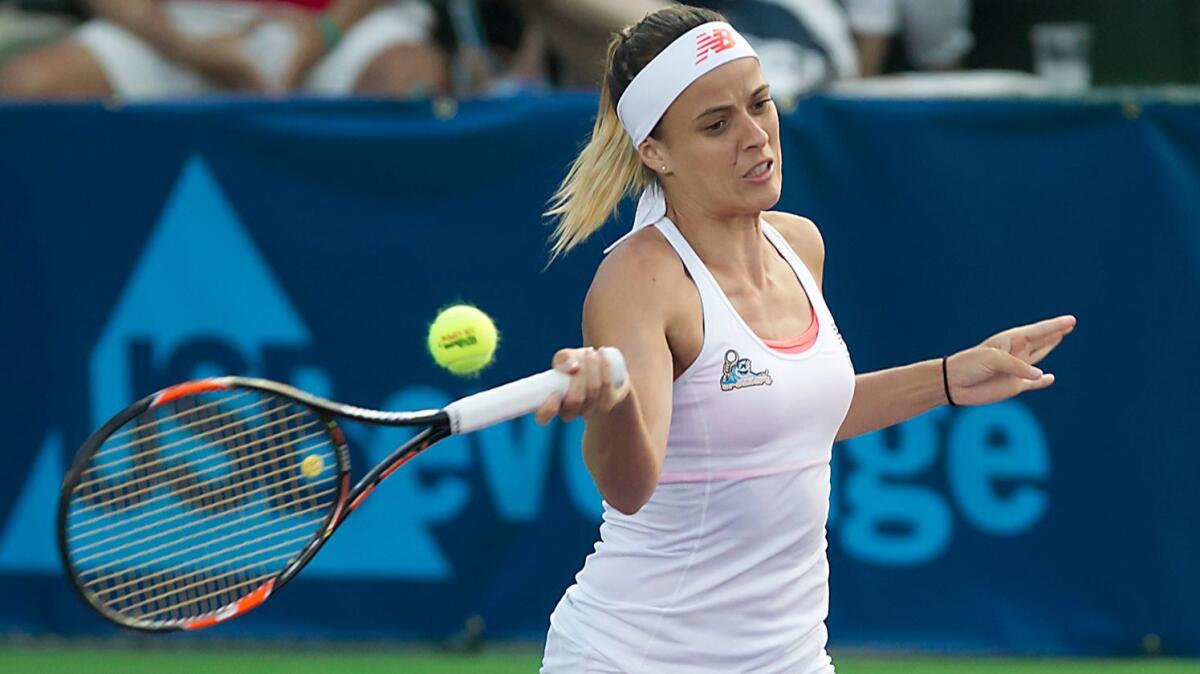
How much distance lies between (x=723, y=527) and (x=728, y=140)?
2.10ft

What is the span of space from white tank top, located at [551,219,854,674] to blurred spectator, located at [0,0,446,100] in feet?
12.7

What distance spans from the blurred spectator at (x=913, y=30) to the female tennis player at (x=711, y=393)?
13.4ft

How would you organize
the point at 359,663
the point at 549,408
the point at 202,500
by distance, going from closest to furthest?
the point at 549,408 → the point at 202,500 → the point at 359,663

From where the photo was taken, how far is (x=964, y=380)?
3475mm

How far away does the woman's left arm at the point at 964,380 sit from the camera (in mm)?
3436

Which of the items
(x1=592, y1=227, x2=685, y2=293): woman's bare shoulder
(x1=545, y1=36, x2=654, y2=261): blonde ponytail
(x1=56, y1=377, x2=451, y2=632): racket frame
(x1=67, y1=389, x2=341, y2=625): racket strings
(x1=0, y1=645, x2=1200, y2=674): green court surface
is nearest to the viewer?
(x1=56, y1=377, x2=451, y2=632): racket frame

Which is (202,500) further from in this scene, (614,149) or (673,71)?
(673,71)

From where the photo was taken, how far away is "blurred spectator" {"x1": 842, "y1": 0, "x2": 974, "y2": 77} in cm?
727

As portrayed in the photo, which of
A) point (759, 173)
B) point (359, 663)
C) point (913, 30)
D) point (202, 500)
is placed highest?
point (913, 30)

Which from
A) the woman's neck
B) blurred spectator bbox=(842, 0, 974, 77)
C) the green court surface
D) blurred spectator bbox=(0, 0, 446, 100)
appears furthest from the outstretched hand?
blurred spectator bbox=(842, 0, 974, 77)

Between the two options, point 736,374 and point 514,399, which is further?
point 736,374

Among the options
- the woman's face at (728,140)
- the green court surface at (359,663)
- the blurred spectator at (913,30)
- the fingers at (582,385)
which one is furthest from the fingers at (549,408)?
the blurred spectator at (913,30)

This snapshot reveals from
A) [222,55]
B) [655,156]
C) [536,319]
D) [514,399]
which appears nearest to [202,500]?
[536,319]

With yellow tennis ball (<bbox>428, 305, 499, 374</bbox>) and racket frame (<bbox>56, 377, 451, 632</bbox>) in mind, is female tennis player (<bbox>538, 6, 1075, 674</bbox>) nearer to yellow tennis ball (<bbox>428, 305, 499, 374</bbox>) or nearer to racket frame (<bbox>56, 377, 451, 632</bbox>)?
yellow tennis ball (<bbox>428, 305, 499, 374</bbox>)
